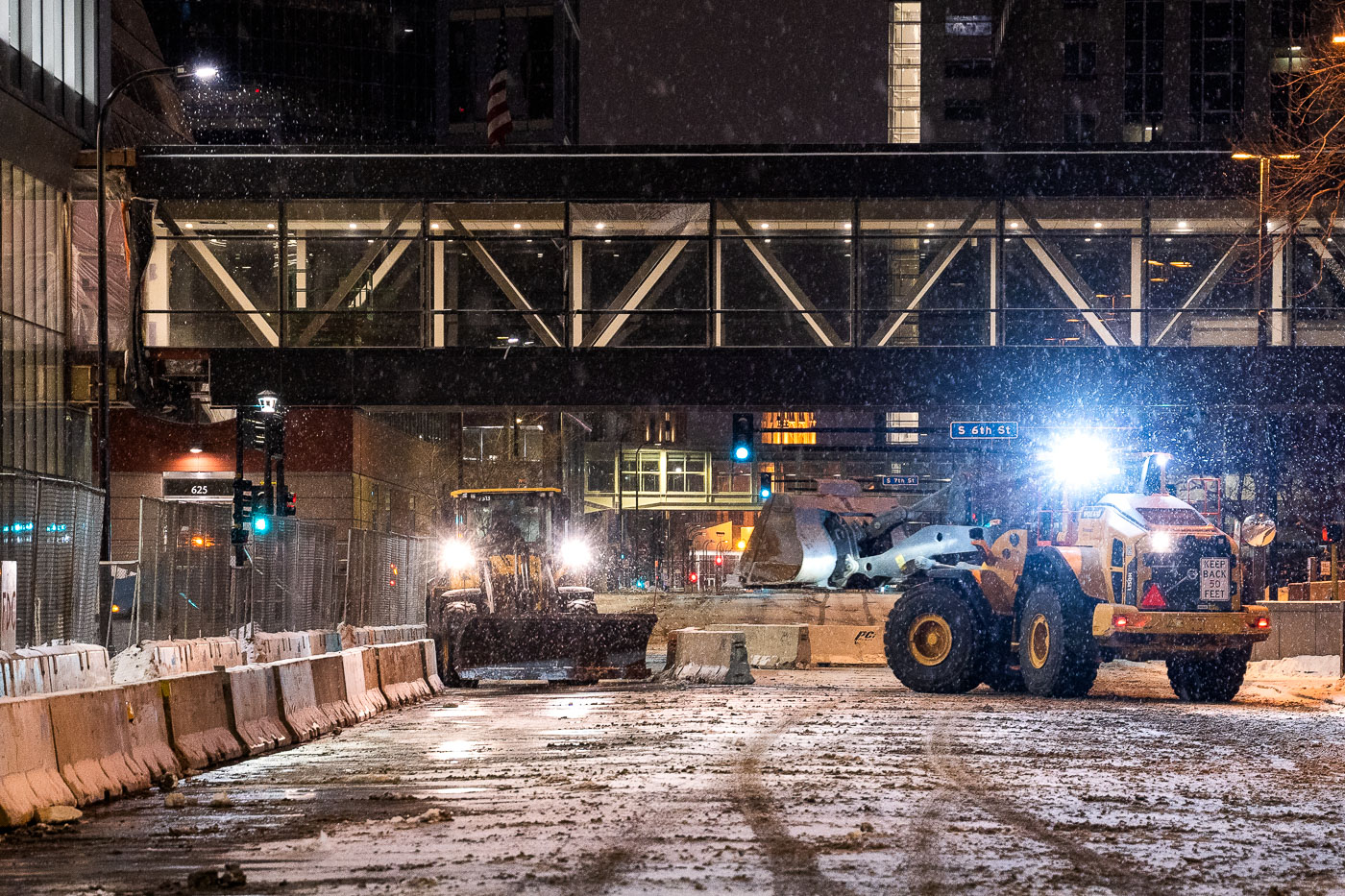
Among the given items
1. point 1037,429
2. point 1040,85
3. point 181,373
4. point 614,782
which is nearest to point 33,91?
point 181,373

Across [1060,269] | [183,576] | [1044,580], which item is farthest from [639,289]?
[1044,580]

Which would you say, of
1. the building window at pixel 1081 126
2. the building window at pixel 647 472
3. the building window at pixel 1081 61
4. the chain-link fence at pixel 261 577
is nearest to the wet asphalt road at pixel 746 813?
the chain-link fence at pixel 261 577

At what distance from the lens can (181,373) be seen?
35.3 metres

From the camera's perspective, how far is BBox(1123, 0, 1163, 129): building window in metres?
93.5

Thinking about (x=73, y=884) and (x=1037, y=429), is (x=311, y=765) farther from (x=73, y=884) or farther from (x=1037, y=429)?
(x=1037, y=429)

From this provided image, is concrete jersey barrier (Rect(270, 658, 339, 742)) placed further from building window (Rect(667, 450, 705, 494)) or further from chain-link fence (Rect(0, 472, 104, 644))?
building window (Rect(667, 450, 705, 494))

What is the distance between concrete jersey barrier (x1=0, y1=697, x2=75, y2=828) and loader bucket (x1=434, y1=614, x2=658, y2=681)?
1404cm

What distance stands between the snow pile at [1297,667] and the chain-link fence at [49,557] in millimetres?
18863

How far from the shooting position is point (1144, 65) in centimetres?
9438

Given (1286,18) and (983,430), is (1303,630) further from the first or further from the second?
(1286,18)

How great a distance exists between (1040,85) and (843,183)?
2682 inches

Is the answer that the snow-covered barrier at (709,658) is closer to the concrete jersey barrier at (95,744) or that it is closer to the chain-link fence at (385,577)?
the chain-link fence at (385,577)

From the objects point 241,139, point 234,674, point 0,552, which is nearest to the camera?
point 234,674

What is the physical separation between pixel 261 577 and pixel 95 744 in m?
16.4
